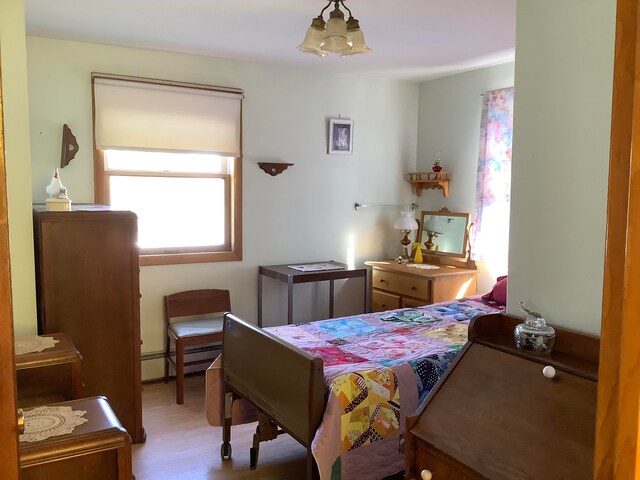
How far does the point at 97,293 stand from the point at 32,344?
525mm

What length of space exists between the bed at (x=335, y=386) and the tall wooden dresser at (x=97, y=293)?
19.5 inches

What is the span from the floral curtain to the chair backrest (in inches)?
84.2

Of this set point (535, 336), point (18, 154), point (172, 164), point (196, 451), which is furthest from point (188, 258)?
point (535, 336)

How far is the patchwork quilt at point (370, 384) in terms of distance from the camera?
239 cm

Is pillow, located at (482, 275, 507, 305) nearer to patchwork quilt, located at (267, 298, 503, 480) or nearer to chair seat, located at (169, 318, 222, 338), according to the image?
patchwork quilt, located at (267, 298, 503, 480)

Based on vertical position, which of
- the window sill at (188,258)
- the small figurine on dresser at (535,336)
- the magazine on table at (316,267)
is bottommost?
the magazine on table at (316,267)

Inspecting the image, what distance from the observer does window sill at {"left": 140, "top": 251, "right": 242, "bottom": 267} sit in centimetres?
412

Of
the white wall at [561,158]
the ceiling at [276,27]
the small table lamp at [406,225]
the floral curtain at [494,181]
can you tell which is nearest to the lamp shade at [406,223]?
the small table lamp at [406,225]

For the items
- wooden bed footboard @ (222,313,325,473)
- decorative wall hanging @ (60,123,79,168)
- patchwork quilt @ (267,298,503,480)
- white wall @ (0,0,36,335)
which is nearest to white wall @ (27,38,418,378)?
decorative wall hanging @ (60,123,79,168)

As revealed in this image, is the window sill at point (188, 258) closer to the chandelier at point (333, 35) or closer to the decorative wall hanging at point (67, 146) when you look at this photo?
the decorative wall hanging at point (67, 146)

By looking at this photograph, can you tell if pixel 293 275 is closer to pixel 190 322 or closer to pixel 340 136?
pixel 190 322

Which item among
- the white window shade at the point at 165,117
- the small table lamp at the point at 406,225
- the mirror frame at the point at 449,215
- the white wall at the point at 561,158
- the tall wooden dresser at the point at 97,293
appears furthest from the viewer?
the small table lamp at the point at 406,225

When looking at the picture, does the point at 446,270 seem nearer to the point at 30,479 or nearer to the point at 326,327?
the point at 326,327

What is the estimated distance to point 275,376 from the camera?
8.36 feet
